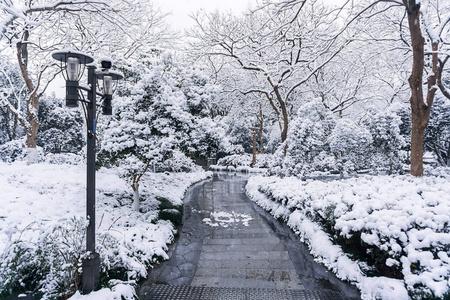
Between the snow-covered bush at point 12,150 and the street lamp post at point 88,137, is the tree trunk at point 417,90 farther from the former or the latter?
the snow-covered bush at point 12,150

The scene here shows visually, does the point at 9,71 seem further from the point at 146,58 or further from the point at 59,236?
the point at 59,236

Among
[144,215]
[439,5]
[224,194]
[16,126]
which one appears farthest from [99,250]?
[16,126]

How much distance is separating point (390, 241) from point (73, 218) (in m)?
4.87

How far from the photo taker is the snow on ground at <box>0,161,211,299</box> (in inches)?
168

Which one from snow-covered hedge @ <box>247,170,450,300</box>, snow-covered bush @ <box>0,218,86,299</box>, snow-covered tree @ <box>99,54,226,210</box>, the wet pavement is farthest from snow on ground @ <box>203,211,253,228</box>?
snow-covered bush @ <box>0,218,86,299</box>

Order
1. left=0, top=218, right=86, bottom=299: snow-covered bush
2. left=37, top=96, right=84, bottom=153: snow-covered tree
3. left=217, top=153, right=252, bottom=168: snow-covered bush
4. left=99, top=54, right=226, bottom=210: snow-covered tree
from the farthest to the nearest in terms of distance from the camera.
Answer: left=217, top=153, right=252, bottom=168: snow-covered bush < left=37, top=96, right=84, bottom=153: snow-covered tree < left=99, top=54, right=226, bottom=210: snow-covered tree < left=0, top=218, right=86, bottom=299: snow-covered bush

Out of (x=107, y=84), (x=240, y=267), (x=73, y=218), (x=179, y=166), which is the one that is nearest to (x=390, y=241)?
(x=240, y=267)

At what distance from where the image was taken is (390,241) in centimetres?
402

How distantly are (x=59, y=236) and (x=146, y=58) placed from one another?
5109 mm

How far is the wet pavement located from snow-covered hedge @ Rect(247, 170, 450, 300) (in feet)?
1.22

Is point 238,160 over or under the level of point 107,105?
under

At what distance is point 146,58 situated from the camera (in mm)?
7496

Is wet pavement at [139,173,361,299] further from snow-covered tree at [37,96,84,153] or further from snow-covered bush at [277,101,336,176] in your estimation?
snow-covered tree at [37,96,84,153]

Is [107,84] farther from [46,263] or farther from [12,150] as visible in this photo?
[12,150]
